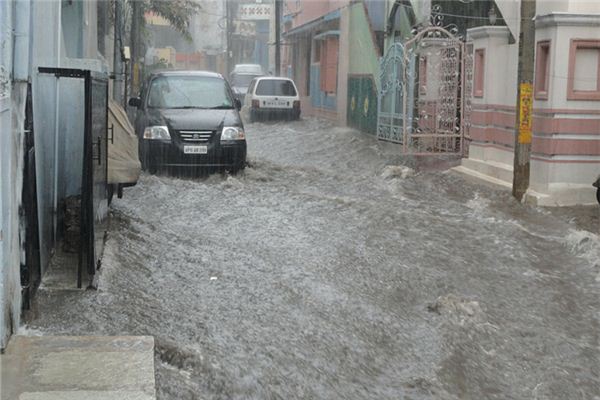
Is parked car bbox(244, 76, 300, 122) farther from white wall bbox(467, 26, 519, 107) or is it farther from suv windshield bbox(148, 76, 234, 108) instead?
white wall bbox(467, 26, 519, 107)

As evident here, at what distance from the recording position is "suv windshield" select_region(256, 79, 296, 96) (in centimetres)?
3053

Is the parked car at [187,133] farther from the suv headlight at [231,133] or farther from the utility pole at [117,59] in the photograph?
the utility pole at [117,59]

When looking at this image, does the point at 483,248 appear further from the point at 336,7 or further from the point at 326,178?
the point at 336,7

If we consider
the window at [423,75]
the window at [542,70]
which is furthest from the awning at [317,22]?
the window at [542,70]

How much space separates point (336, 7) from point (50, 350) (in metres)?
27.6

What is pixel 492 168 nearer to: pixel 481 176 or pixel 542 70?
pixel 481 176

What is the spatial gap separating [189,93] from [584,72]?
6.69 meters

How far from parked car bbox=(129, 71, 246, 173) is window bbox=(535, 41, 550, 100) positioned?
485cm

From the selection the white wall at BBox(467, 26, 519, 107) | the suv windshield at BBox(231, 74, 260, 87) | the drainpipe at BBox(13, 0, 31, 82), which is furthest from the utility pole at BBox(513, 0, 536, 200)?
the suv windshield at BBox(231, 74, 260, 87)

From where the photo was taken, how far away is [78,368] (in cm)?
476

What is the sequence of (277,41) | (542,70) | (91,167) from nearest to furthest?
(91,167) → (542,70) → (277,41)

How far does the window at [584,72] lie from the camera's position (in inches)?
449

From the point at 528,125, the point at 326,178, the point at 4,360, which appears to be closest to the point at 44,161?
the point at 4,360

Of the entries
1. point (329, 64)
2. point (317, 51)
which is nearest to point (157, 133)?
point (329, 64)
